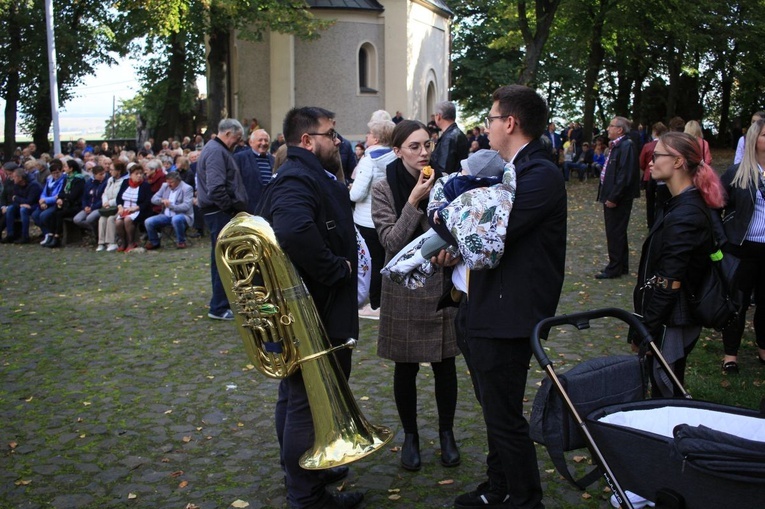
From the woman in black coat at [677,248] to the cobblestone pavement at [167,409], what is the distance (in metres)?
1.05

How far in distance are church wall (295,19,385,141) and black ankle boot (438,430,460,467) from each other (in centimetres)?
3002

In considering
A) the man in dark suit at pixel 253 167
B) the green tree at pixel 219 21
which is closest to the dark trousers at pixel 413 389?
the man in dark suit at pixel 253 167

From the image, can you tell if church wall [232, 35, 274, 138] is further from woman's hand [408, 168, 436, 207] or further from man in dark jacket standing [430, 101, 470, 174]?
woman's hand [408, 168, 436, 207]

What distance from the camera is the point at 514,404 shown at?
379cm

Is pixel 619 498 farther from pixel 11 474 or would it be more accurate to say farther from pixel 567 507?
pixel 11 474

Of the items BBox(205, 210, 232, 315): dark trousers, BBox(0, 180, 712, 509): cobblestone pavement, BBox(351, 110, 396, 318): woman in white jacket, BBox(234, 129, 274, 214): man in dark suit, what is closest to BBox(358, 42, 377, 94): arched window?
BBox(0, 180, 712, 509): cobblestone pavement

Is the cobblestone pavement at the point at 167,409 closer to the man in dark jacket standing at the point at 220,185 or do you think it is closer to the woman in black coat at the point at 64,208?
the man in dark jacket standing at the point at 220,185

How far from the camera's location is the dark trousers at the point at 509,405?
375 centimetres

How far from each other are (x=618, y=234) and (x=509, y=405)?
767cm

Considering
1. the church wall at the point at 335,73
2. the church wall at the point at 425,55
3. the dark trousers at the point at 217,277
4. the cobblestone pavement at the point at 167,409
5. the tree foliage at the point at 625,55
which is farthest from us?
the church wall at the point at 425,55

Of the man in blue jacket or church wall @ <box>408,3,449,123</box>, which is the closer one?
the man in blue jacket

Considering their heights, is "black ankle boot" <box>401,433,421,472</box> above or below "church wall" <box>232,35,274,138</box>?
below

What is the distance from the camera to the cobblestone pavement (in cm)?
477

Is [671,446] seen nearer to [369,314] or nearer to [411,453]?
[411,453]
